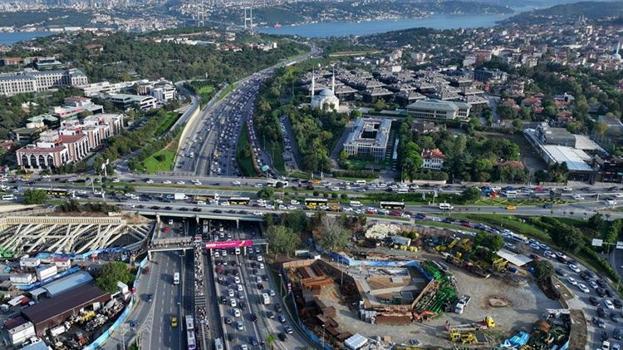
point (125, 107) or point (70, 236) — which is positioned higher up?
point (125, 107)

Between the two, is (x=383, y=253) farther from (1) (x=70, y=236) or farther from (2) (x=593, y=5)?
(2) (x=593, y=5)

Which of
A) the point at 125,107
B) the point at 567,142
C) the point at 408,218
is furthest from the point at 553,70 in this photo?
the point at 125,107

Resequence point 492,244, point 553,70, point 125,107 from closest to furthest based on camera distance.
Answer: point 492,244 → point 125,107 → point 553,70

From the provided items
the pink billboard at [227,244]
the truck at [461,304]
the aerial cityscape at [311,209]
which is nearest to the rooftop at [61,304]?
the aerial cityscape at [311,209]

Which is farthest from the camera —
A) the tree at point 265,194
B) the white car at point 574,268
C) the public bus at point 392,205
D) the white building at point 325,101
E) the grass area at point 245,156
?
the white building at point 325,101

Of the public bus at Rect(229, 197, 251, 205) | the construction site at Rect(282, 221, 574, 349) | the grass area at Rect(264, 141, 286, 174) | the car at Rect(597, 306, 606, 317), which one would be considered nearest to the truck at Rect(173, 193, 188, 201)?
the public bus at Rect(229, 197, 251, 205)

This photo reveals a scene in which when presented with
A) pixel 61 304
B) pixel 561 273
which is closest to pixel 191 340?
pixel 61 304

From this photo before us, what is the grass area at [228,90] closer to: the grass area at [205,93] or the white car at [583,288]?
the grass area at [205,93]
